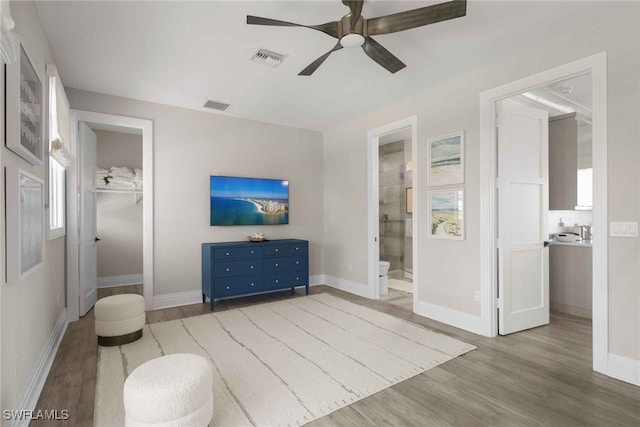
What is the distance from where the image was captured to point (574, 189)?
4.19 meters

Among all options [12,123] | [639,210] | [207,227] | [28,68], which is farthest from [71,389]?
[639,210]

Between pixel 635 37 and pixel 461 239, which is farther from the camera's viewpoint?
pixel 461 239

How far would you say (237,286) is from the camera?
427 cm

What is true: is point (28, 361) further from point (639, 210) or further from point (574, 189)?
point (574, 189)

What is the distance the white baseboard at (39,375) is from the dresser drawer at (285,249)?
7.77ft

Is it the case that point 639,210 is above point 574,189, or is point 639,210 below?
below

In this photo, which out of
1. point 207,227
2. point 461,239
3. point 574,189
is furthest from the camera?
point 207,227

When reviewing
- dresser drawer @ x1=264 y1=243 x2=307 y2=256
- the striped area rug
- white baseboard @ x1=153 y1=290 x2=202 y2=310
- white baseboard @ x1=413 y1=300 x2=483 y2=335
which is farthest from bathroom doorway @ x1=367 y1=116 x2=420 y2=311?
white baseboard @ x1=153 y1=290 x2=202 y2=310

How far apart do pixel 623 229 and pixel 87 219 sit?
5394 mm

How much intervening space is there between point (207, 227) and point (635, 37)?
15.6ft

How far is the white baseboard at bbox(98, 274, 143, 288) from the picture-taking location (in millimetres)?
5363

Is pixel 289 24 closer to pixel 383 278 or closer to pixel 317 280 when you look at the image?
pixel 383 278

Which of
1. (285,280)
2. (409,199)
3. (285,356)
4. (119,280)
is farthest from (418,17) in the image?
(119,280)

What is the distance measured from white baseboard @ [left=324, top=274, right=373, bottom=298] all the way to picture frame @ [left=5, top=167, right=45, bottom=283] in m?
3.75
